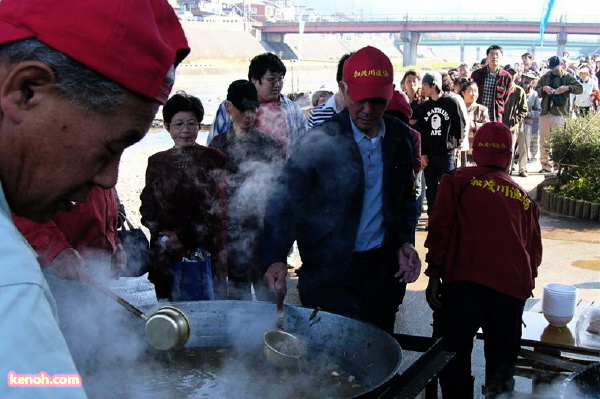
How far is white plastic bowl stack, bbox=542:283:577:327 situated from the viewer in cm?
413

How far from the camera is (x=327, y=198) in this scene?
3.51 m

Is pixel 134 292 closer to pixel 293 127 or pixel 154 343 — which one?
pixel 293 127

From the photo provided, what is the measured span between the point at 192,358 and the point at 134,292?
3.09 m

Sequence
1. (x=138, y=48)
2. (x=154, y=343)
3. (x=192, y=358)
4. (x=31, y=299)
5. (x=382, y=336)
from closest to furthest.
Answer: (x=31, y=299) → (x=138, y=48) → (x=154, y=343) → (x=382, y=336) → (x=192, y=358)

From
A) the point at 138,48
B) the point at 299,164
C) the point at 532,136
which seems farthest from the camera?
the point at 532,136

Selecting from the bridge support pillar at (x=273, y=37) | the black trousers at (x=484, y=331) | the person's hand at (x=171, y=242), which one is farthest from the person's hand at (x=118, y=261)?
the bridge support pillar at (x=273, y=37)

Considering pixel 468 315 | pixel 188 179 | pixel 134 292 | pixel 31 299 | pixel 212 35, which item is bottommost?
pixel 134 292

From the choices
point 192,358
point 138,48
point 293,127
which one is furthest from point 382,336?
point 293,127

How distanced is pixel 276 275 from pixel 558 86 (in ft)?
34.4

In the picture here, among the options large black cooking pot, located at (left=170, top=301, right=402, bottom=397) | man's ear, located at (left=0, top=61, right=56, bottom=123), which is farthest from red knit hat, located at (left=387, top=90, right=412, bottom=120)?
man's ear, located at (left=0, top=61, right=56, bottom=123)

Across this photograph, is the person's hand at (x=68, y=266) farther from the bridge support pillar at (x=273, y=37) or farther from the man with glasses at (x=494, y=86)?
the bridge support pillar at (x=273, y=37)

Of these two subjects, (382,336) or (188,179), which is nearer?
(382,336)

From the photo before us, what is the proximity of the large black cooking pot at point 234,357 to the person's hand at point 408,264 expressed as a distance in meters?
1.00

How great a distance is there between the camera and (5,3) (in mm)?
902
